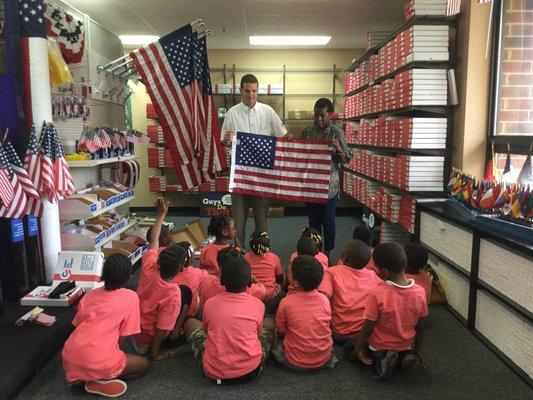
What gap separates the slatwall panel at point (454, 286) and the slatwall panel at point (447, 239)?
117 millimetres

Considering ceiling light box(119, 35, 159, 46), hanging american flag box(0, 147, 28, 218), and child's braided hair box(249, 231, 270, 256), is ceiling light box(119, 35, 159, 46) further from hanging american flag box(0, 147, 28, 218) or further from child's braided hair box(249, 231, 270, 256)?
child's braided hair box(249, 231, 270, 256)

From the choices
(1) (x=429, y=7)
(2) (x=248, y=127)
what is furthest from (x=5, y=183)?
(1) (x=429, y=7)

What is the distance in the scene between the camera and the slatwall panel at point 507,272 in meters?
2.68

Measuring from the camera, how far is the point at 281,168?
454cm

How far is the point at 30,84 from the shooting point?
11.6 feet

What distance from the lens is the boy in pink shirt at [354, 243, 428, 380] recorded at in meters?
2.59

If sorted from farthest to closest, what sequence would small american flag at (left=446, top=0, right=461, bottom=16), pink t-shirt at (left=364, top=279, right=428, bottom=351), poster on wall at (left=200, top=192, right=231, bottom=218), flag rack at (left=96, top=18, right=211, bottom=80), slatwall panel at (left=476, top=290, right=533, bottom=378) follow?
poster on wall at (left=200, top=192, right=231, bottom=218)
flag rack at (left=96, top=18, right=211, bottom=80)
small american flag at (left=446, top=0, right=461, bottom=16)
slatwall panel at (left=476, top=290, right=533, bottom=378)
pink t-shirt at (left=364, top=279, right=428, bottom=351)

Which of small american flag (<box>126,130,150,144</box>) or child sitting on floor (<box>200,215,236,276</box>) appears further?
small american flag (<box>126,130,150,144</box>)

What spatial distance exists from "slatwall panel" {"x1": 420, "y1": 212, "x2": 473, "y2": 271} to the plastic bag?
352 centimetres

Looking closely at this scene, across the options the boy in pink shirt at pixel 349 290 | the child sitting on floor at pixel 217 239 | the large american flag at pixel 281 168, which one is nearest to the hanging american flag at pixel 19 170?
the child sitting on floor at pixel 217 239

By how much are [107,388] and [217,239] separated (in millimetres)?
1484

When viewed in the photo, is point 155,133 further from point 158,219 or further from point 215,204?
point 158,219

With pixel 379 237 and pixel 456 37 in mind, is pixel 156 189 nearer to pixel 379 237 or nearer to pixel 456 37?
pixel 379 237

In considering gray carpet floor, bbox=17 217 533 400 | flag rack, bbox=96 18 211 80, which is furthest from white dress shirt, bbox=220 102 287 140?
gray carpet floor, bbox=17 217 533 400
